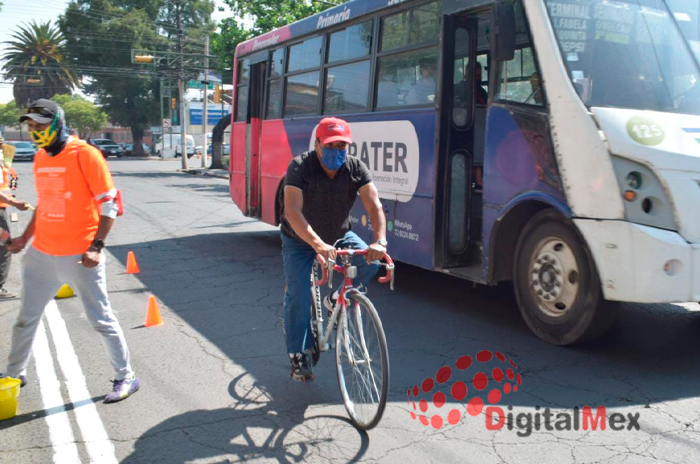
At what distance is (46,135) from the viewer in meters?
4.31

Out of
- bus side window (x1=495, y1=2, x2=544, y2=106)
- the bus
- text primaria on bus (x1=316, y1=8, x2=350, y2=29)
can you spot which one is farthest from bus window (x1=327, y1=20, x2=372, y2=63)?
bus side window (x1=495, y1=2, x2=544, y2=106)

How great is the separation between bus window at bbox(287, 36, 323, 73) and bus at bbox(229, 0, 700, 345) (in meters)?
0.74

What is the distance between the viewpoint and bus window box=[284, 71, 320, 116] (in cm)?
928

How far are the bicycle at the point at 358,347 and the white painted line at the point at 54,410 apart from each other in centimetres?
156

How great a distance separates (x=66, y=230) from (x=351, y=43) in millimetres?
4899

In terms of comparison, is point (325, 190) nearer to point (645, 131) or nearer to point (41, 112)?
point (41, 112)

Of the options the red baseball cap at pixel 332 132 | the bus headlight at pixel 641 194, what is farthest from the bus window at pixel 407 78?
the red baseball cap at pixel 332 132

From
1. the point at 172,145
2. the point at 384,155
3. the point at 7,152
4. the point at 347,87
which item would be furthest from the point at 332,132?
the point at 172,145

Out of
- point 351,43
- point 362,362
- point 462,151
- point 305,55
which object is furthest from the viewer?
point 305,55

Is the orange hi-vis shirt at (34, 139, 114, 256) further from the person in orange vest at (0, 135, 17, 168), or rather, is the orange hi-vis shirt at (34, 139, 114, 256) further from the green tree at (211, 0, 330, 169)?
the green tree at (211, 0, 330, 169)

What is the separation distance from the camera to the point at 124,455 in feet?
12.4

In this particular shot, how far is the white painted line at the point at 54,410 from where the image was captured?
12.5 ft

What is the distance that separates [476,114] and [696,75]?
2107 millimetres

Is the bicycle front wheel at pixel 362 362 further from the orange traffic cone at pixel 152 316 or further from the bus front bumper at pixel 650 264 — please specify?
the orange traffic cone at pixel 152 316
